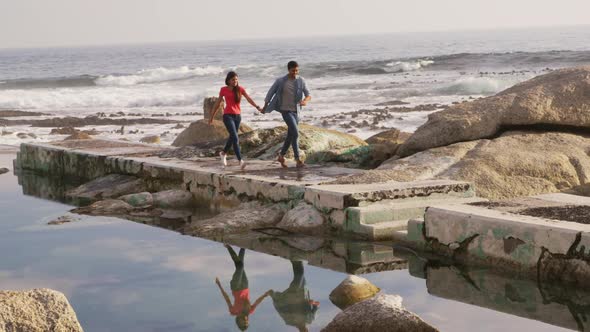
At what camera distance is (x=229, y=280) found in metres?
8.19

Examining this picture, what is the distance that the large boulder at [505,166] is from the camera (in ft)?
36.1

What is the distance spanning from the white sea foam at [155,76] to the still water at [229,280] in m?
51.8

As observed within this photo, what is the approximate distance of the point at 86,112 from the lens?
38719mm

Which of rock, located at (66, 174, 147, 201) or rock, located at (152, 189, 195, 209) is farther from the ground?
rock, located at (152, 189, 195, 209)

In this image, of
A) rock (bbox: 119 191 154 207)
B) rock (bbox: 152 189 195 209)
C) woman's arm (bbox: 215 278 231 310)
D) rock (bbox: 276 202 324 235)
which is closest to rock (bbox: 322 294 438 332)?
woman's arm (bbox: 215 278 231 310)

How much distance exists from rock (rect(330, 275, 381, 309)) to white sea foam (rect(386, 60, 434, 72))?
171 feet

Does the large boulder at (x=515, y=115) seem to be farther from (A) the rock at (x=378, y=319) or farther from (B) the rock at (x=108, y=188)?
(A) the rock at (x=378, y=319)

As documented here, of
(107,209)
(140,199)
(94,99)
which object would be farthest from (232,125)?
(94,99)

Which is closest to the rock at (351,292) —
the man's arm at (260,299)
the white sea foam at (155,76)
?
the man's arm at (260,299)

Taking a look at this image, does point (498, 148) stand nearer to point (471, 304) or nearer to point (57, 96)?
point (471, 304)

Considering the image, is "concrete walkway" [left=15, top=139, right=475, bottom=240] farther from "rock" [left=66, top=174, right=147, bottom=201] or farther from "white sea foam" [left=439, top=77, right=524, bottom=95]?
"white sea foam" [left=439, top=77, right=524, bottom=95]

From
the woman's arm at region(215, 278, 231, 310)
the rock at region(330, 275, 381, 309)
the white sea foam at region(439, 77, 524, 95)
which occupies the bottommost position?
the white sea foam at region(439, 77, 524, 95)

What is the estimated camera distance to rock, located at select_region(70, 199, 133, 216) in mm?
11828

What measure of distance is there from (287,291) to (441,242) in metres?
1.70
